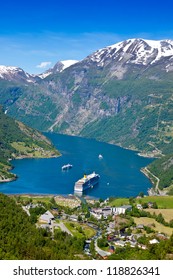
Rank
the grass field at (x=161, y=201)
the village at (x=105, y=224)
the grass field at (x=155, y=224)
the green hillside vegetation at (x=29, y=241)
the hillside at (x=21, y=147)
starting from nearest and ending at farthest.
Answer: the green hillside vegetation at (x=29, y=241) < the village at (x=105, y=224) < the grass field at (x=155, y=224) < the grass field at (x=161, y=201) < the hillside at (x=21, y=147)

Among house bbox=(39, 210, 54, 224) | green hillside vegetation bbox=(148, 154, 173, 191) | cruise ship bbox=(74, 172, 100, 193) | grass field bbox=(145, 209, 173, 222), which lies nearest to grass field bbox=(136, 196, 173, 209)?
grass field bbox=(145, 209, 173, 222)

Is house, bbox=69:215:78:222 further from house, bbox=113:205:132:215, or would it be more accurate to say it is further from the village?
house, bbox=113:205:132:215

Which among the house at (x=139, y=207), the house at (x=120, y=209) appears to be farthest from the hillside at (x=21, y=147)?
the house at (x=120, y=209)

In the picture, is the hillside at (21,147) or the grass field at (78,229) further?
the hillside at (21,147)

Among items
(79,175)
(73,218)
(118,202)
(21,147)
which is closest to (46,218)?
Result: (73,218)

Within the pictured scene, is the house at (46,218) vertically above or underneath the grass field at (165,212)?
above

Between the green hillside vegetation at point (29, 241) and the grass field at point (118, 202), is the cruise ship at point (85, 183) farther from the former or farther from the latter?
the green hillside vegetation at point (29, 241)
